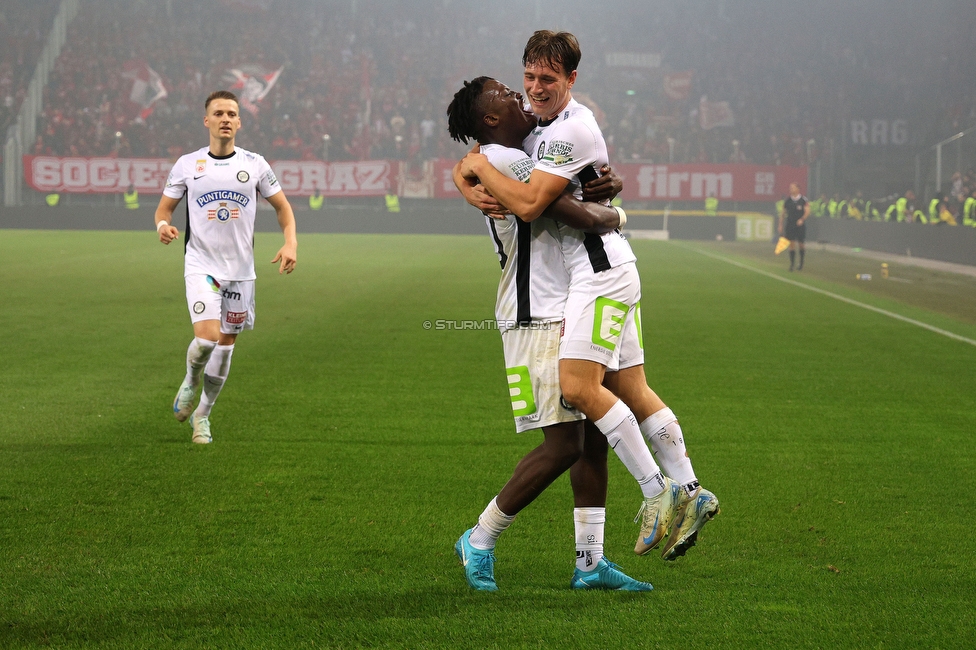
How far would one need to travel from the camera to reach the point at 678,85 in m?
52.9

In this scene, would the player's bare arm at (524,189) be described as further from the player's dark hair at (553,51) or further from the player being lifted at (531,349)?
the player's dark hair at (553,51)

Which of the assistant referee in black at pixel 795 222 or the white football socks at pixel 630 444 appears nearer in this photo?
the white football socks at pixel 630 444

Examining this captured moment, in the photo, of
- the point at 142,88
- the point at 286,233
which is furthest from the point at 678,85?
the point at 286,233

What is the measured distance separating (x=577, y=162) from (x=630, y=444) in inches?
40.4

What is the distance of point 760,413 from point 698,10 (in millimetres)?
54385

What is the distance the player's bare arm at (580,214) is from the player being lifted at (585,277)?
0.19 ft

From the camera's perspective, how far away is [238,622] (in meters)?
3.44

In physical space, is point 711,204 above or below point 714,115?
below

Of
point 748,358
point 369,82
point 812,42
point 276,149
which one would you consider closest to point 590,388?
point 748,358

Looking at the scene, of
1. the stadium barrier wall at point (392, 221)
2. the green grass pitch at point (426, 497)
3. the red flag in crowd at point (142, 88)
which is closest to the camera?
the green grass pitch at point (426, 497)

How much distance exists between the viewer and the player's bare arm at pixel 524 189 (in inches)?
139

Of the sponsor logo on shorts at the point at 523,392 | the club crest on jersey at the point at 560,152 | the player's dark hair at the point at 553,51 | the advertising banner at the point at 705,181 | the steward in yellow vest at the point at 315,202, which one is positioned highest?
the advertising banner at the point at 705,181

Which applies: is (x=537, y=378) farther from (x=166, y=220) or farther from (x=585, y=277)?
(x=166, y=220)

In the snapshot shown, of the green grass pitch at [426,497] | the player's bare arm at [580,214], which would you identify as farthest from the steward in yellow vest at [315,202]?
the player's bare arm at [580,214]
